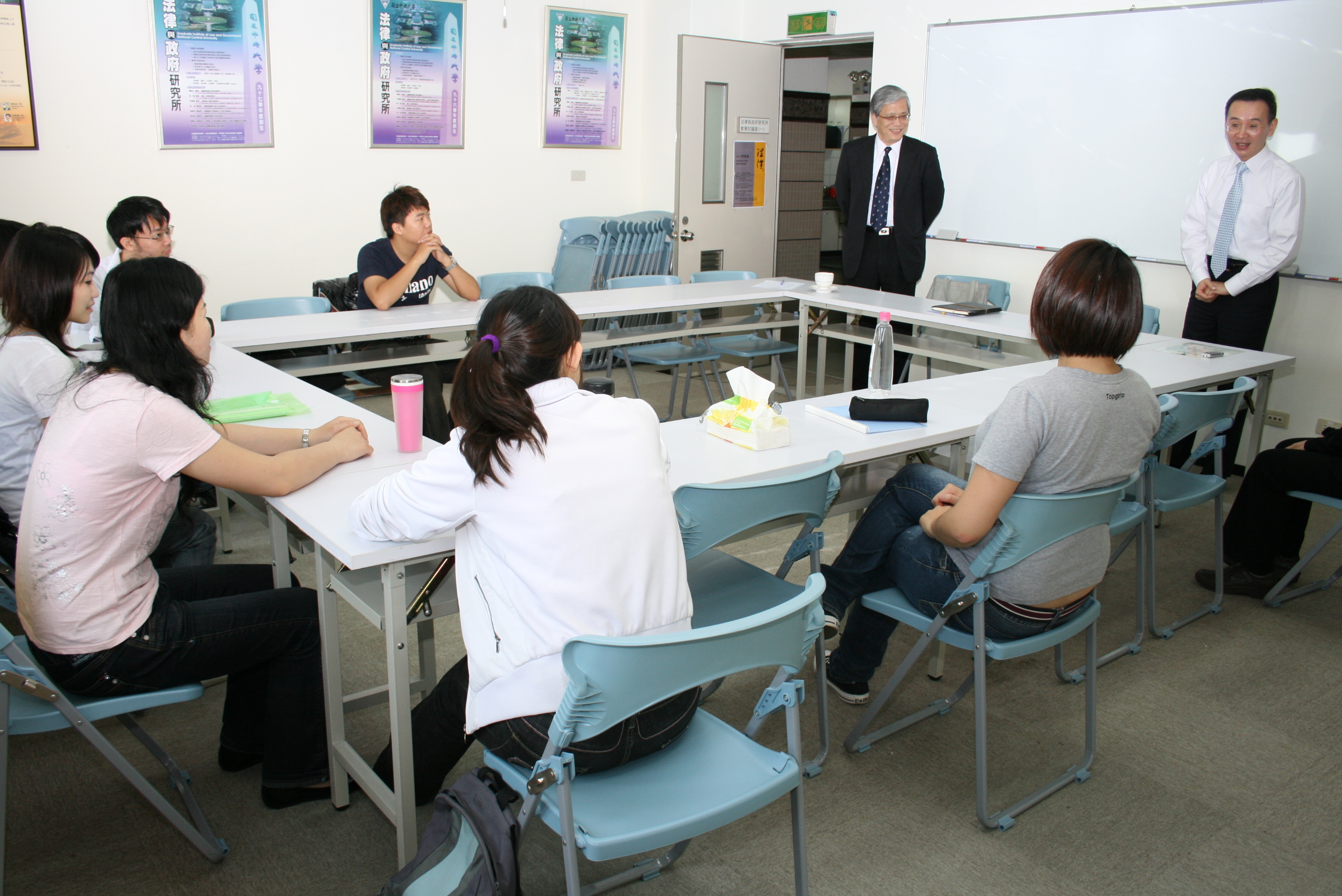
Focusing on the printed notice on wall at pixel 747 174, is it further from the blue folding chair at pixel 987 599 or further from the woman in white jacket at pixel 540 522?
the woman in white jacket at pixel 540 522

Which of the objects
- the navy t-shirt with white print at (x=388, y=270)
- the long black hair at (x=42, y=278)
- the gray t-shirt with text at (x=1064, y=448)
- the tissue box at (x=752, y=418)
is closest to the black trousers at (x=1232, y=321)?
the gray t-shirt with text at (x=1064, y=448)

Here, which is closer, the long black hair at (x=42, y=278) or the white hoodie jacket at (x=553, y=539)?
the white hoodie jacket at (x=553, y=539)

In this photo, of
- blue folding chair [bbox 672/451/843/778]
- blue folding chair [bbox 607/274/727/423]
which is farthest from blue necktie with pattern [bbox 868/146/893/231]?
blue folding chair [bbox 672/451/843/778]

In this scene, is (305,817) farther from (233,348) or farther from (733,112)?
(733,112)

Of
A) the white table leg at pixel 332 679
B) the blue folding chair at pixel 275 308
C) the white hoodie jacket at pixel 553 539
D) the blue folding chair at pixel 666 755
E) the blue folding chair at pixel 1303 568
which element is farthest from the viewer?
the blue folding chair at pixel 275 308

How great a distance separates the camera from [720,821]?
1.43m

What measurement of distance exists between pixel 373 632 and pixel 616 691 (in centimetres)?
177

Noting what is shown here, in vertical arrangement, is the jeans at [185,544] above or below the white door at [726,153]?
below

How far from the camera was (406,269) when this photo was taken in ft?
13.2

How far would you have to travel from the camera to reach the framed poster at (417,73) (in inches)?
226

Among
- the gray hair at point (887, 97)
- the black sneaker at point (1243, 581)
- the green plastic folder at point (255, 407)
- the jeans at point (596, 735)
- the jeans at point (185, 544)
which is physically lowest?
A: the black sneaker at point (1243, 581)

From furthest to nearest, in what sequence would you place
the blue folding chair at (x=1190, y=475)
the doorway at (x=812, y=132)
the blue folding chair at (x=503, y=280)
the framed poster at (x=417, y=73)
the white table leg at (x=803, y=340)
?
the doorway at (x=812, y=132) → the framed poster at (x=417, y=73) → the white table leg at (x=803, y=340) → the blue folding chair at (x=503, y=280) → the blue folding chair at (x=1190, y=475)

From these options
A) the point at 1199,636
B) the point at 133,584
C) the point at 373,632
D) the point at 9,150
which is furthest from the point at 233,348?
the point at 1199,636

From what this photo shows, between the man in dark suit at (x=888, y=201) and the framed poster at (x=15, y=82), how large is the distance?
13.2 feet
